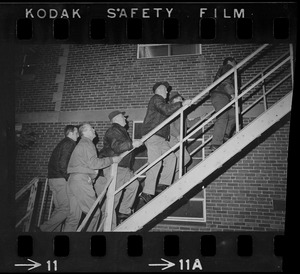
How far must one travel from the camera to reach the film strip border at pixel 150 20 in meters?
3.57

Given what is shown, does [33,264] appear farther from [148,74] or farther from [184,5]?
[184,5]

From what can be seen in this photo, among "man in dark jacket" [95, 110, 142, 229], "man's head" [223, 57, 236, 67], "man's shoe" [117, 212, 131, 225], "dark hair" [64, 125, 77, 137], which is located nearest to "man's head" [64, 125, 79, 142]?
"dark hair" [64, 125, 77, 137]

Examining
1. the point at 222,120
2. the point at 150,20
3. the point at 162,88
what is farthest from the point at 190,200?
the point at 150,20

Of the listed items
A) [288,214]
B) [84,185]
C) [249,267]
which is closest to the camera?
[288,214]

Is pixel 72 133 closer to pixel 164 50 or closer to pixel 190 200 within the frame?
pixel 164 50

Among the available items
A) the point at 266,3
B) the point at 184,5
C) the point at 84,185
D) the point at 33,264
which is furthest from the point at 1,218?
the point at 266,3

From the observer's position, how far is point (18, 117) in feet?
12.9

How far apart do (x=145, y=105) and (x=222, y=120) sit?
991 mm

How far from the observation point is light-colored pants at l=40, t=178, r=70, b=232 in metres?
3.92

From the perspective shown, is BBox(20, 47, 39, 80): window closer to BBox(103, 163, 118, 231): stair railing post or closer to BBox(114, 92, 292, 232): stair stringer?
BBox(103, 163, 118, 231): stair railing post

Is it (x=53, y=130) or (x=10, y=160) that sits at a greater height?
(x=53, y=130)

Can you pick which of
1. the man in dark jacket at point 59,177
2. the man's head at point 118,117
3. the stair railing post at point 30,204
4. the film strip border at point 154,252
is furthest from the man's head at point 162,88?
the stair railing post at point 30,204

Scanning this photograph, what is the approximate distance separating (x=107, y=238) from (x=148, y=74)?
2.07 meters

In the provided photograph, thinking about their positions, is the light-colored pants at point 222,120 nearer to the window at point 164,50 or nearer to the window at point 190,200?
the window at point 190,200
